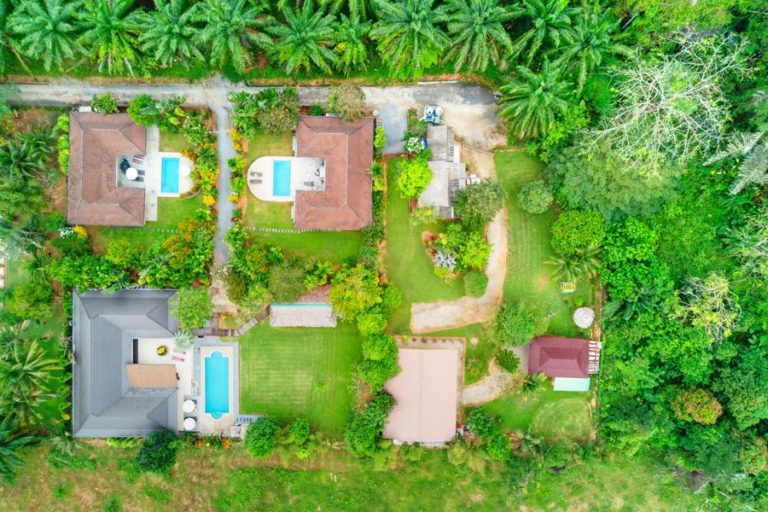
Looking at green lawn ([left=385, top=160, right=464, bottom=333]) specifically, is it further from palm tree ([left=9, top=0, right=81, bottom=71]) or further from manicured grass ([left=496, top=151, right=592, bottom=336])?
palm tree ([left=9, top=0, right=81, bottom=71])

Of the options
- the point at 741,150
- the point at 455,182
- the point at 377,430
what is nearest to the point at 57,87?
the point at 455,182

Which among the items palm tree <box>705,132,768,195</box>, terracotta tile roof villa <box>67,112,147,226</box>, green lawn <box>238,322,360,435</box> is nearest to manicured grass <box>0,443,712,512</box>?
green lawn <box>238,322,360,435</box>

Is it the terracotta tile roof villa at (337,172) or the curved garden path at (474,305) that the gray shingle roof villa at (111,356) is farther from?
the curved garden path at (474,305)

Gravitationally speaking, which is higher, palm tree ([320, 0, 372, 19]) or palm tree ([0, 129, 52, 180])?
palm tree ([320, 0, 372, 19])

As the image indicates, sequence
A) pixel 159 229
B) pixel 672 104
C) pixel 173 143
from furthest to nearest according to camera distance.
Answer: pixel 159 229 → pixel 173 143 → pixel 672 104

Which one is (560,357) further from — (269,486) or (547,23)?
(269,486)

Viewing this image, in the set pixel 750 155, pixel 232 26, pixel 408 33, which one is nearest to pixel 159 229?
pixel 232 26

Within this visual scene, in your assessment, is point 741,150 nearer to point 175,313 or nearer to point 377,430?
point 377,430
